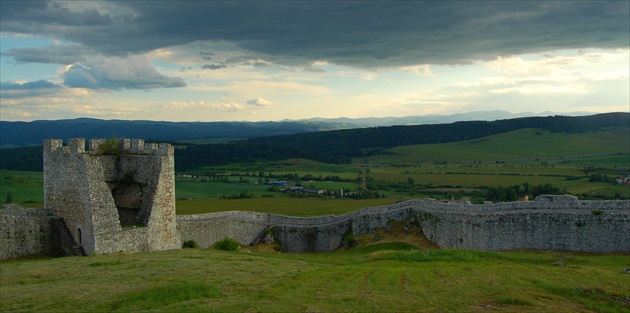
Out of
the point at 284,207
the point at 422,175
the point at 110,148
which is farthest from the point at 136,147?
the point at 422,175

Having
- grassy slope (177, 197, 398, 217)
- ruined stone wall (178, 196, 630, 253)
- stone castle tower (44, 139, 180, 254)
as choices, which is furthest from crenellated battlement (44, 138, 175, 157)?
grassy slope (177, 197, 398, 217)

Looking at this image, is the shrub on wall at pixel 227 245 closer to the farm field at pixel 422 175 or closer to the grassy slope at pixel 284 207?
the farm field at pixel 422 175

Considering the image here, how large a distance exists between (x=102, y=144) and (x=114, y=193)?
10.5ft

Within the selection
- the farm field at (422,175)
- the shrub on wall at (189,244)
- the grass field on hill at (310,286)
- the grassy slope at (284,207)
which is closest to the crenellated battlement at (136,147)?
the shrub on wall at (189,244)

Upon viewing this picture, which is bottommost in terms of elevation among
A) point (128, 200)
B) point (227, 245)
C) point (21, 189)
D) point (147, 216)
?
point (21, 189)

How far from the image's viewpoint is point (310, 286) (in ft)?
60.0

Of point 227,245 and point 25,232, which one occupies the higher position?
point 25,232

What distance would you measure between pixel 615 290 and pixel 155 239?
2372 centimetres

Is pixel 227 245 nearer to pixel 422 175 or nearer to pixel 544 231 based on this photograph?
pixel 544 231

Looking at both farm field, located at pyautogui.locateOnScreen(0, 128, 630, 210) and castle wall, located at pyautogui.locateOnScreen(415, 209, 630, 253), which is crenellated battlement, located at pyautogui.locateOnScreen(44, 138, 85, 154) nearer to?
castle wall, located at pyautogui.locateOnScreen(415, 209, 630, 253)

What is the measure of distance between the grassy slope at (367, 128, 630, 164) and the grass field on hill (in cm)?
14156

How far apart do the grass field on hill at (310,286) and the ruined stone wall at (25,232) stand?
2932 mm

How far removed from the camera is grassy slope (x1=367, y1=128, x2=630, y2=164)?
161m

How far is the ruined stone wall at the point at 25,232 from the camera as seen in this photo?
28.0 m
